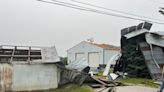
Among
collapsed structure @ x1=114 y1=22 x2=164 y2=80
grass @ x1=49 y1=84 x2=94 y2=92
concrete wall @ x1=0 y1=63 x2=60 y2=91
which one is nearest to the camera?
concrete wall @ x1=0 y1=63 x2=60 y2=91

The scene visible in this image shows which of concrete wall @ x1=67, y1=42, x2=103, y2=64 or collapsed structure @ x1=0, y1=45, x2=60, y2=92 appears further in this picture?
concrete wall @ x1=67, y1=42, x2=103, y2=64

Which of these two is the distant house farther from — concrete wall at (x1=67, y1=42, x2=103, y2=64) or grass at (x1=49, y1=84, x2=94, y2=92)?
grass at (x1=49, y1=84, x2=94, y2=92)

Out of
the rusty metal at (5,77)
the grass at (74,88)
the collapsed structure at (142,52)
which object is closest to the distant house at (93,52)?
the collapsed structure at (142,52)

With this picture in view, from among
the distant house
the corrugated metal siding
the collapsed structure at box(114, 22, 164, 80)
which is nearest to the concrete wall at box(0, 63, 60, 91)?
the corrugated metal siding

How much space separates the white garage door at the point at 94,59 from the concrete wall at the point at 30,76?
83.2ft

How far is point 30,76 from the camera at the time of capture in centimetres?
1534

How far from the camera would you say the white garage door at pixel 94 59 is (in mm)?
41319

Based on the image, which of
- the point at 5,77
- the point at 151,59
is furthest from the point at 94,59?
the point at 5,77

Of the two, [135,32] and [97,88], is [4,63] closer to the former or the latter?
[97,88]

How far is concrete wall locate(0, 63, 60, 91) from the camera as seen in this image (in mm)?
14828

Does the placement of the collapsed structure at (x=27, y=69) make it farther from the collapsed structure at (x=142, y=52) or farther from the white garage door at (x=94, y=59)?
the white garage door at (x=94, y=59)

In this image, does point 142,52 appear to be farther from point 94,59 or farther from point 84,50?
point 84,50

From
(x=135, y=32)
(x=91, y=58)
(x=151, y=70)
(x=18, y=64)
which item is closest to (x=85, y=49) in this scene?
(x=91, y=58)

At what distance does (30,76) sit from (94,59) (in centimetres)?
2696
